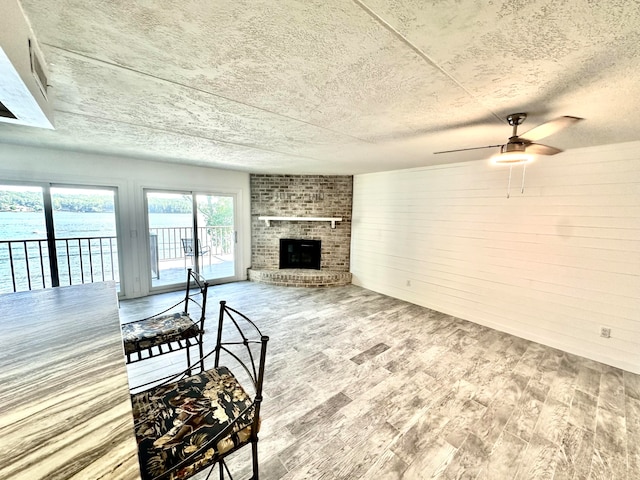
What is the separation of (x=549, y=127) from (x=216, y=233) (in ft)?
17.6

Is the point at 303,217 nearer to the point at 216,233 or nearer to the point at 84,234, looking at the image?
the point at 216,233

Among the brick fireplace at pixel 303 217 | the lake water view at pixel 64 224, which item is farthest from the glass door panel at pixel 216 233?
the lake water view at pixel 64 224

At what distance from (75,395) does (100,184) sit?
14.2ft

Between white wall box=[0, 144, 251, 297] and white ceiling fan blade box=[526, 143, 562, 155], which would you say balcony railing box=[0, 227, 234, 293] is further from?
white ceiling fan blade box=[526, 143, 562, 155]

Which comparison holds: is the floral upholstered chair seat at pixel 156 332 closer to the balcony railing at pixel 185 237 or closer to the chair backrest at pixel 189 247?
the chair backrest at pixel 189 247

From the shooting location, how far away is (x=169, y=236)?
17.6 ft

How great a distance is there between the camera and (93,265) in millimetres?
4477

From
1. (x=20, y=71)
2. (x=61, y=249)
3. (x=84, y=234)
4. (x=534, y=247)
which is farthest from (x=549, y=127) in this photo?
(x=61, y=249)

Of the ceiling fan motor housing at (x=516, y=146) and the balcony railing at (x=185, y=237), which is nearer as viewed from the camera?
the ceiling fan motor housing at (x=516, y=146)

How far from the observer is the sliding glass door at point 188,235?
4.84 meters

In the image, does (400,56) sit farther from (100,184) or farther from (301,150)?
(100,184)

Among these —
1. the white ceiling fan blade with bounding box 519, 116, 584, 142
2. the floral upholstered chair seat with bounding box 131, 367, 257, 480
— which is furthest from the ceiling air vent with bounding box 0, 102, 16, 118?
the white ceiling fan blade with bounding box 519, 116, 584, 142

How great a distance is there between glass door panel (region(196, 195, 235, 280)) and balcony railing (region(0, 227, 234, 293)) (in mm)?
47

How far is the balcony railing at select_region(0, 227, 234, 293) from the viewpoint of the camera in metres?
3.74
